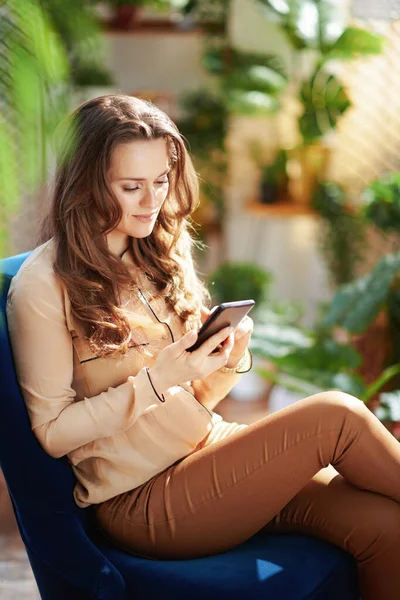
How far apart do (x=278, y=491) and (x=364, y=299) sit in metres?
1.35

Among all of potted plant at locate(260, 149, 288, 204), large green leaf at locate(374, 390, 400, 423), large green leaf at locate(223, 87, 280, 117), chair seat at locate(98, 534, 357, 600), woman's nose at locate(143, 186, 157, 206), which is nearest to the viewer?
chair seat at locate(98, 534, 357, 600)

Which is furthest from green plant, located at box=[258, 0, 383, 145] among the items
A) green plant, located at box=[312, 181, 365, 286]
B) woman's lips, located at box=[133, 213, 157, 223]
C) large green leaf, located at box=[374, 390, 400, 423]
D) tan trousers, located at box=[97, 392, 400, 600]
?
tan trousers, located at box=[97, 392, 400, 600]

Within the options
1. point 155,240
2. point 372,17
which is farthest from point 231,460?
point 372,17

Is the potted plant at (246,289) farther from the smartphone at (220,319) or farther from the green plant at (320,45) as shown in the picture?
the smartphone at (220,319)

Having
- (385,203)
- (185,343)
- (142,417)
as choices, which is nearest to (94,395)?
(142,417)

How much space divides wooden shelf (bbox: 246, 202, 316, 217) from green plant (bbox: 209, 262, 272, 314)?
257mm

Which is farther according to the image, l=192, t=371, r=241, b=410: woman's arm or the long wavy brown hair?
l=192, t=371, r=241, b=410: woman's arm

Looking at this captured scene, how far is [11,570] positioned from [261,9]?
234 centimetres

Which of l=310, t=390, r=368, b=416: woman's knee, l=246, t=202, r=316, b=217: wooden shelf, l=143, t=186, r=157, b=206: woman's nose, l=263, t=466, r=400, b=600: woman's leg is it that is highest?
l=143, t=186, r=157, b=206: woman's nose

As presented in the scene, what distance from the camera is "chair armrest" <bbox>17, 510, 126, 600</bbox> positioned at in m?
1.38

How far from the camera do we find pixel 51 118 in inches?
32.6

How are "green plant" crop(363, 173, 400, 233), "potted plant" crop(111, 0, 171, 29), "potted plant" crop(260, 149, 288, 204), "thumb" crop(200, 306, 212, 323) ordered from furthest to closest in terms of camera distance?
"potted plant" crop(111, 0, 171, 29), "potted plant" crop(260, 149, 288, 204), "green plant" crop(363, 173, 400, 233), "thumb" crop(200, 306, 212, 323)

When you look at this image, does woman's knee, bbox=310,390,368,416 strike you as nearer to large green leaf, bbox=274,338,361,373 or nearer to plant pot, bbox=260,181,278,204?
large green leaf, bbox=274,338,361,373

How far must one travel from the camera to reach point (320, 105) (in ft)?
11.3
